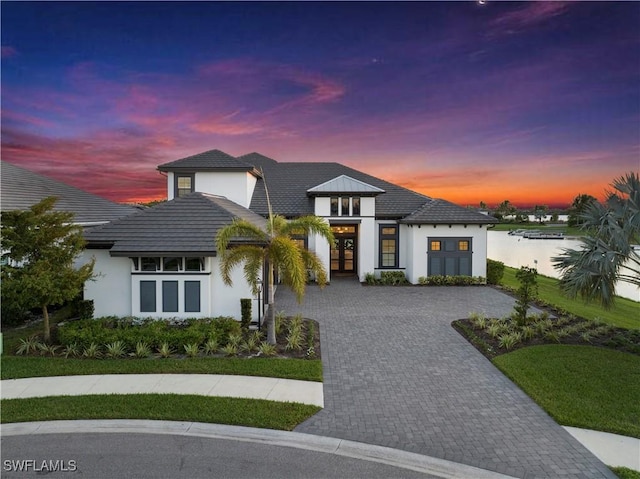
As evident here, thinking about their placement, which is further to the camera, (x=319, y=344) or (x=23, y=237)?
(x=319, y=344)

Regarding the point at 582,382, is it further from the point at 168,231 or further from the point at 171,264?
the point at 168,231

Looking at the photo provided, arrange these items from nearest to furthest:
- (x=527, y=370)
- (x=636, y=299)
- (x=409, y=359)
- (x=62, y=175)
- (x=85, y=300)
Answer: (x=527, y=370)
(x=409, y=359)
(x=85, y=300)
(x=636, y=299)
(x=62, y=175)

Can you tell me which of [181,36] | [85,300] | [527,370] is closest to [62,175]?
[181,36]

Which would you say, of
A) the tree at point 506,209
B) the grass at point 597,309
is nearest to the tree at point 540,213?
the tree at point 506,209

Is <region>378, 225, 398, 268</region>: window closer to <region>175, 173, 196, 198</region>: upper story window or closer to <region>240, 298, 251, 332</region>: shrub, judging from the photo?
<region>175, 173, 196, 198</region>: upper story window

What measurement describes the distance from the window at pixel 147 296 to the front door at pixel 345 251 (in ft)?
42.3

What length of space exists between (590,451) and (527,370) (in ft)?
10.9

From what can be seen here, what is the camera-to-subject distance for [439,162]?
90.2 feet

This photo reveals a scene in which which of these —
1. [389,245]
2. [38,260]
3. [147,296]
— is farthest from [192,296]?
[389,245]

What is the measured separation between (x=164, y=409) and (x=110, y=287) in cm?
748

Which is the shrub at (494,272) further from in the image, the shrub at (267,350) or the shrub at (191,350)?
the shrub at (191,350)

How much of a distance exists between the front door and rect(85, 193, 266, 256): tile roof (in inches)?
415

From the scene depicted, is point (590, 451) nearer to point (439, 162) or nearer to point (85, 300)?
point (85, 300)

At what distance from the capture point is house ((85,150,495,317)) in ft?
40.9
